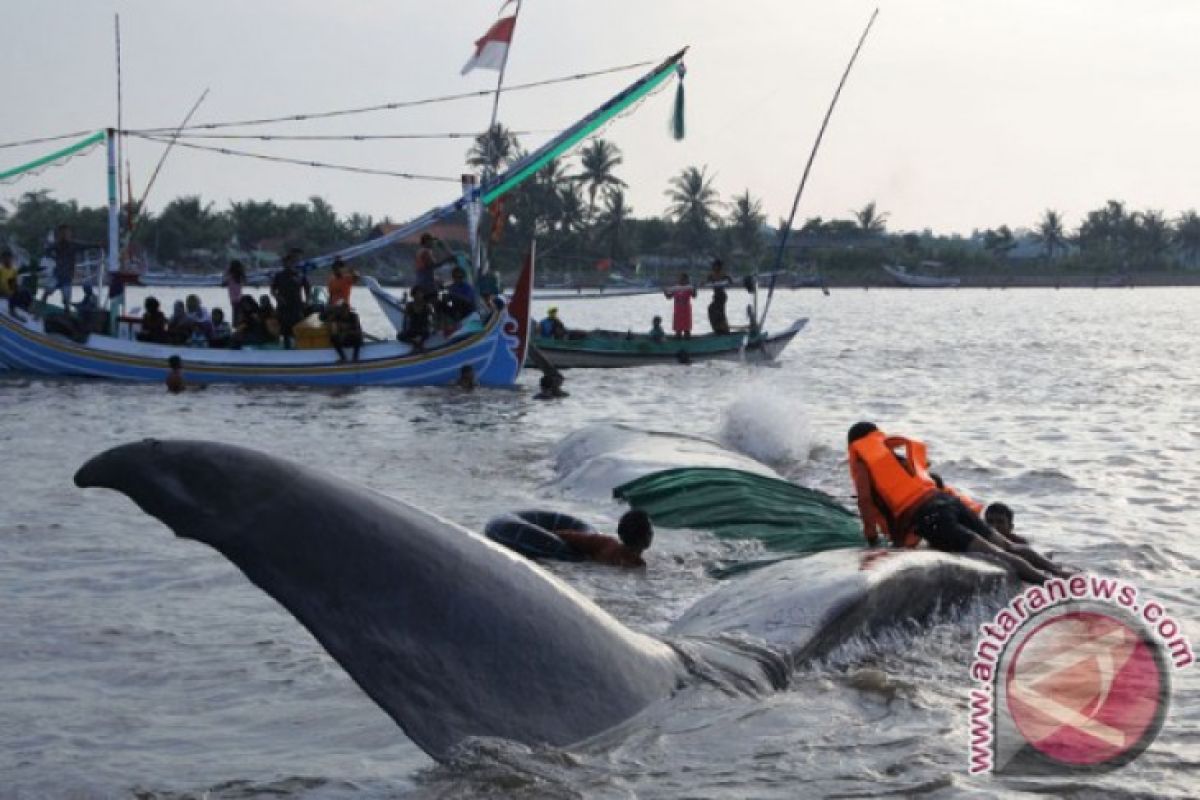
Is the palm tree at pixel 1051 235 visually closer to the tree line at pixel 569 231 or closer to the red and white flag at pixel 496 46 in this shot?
the tree line at pixel 569 231

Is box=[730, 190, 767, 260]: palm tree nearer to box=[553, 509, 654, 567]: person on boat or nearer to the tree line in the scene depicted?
the tree line

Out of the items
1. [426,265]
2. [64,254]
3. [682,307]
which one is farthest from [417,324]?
[682,307]

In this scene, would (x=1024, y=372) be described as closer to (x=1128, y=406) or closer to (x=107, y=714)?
(x=1128, y=406)

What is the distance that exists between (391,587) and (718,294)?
30012mm

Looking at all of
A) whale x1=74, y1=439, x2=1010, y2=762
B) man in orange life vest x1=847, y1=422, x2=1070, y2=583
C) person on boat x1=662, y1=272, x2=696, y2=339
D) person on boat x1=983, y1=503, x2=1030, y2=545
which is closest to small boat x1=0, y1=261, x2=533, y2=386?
person on boat x1=662, y1=272, x2=696, y2=339

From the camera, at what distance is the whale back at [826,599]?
266 inches

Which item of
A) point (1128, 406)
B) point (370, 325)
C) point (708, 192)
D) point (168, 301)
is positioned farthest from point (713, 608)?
point (708, 192)

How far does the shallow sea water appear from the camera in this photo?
19.6ft

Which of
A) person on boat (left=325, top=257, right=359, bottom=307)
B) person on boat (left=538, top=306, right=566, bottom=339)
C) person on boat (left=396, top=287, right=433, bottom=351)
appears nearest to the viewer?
person on boat (left=325, top=257, right=359, bottom=307)

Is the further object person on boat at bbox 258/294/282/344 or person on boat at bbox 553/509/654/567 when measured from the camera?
person on boat at bbox 258/294/282/344

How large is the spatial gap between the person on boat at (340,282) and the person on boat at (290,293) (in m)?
0.49

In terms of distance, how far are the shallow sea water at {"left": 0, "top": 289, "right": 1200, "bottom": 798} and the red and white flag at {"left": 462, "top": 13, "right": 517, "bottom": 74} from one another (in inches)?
341

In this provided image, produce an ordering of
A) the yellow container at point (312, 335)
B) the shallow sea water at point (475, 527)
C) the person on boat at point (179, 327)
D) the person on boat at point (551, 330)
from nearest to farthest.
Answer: the shallow sea water at point (475, 527), the yellow container at point (312, 335), the person on boat at point (179, 327), the person on boat at point (551, 330)

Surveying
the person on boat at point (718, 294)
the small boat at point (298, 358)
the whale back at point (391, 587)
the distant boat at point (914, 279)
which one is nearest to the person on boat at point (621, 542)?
the whale back at point (391, 587)
